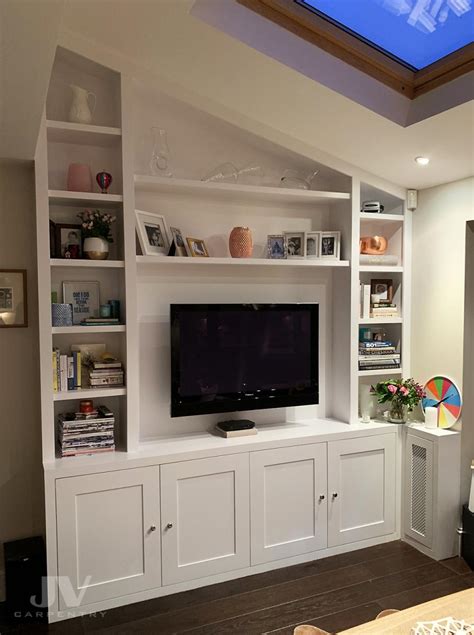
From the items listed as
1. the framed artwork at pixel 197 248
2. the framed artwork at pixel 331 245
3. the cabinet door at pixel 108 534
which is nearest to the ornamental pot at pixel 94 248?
the framed artwork at pixel 197 248

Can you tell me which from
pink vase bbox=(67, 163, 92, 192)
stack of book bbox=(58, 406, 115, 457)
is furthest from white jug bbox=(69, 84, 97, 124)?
stack of book bbox=(58, 406, 115, 457)

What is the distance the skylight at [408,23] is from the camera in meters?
2.16

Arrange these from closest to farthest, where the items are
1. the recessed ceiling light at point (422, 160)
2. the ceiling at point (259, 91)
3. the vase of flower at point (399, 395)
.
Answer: the ceiling at point (259, 91)
the recessed ceiling light at point (422, 160)
the vase of flower at point (399, 395)

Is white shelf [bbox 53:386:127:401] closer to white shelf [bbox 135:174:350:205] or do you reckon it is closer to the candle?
white shelf [bbox 135:174:350:205]

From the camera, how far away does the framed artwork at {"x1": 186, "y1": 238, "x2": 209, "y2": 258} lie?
2900 millimetres

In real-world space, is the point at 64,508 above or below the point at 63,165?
below

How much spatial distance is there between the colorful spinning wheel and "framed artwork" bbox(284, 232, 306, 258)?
1206 mm

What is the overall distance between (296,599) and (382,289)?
2.03 metres

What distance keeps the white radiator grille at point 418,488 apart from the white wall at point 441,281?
245 mm

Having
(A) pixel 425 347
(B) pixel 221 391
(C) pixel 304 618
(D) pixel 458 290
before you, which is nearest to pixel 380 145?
(D) pixel 458 290

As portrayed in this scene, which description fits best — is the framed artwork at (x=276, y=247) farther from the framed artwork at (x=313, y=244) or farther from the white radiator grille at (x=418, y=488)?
the white radiator grille at (x=418, y=488)

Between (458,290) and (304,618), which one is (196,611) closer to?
(304,618)

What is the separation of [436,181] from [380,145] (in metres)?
0.54

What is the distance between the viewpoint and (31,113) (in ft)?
6.23
